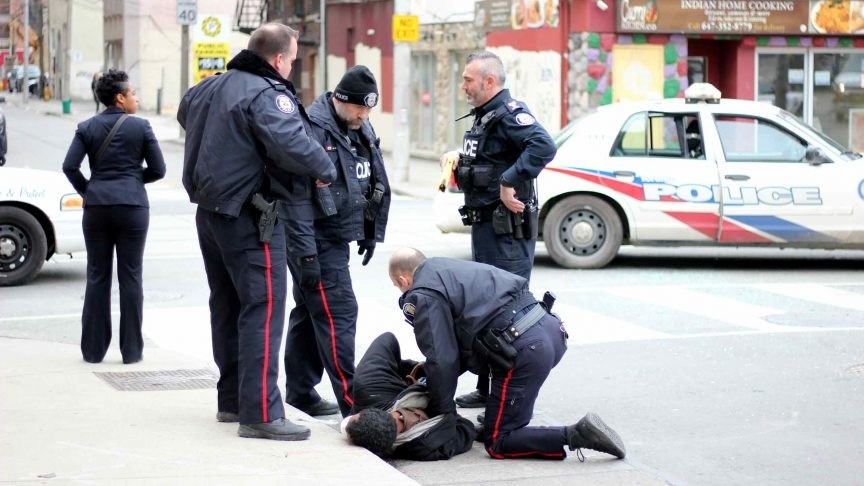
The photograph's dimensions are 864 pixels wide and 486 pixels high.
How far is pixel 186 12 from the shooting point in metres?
36.5

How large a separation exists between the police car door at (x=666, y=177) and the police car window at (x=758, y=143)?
0.24m

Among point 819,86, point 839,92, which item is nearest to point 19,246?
point 819,86

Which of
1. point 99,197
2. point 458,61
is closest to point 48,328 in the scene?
point 99,197

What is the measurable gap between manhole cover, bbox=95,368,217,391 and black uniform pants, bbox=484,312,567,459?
6.99 feet

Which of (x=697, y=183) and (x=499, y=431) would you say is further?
(x=697, y=183)

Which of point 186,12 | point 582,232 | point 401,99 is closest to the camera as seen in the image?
point 582,232

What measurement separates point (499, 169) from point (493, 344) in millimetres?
1649

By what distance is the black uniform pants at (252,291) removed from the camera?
644cm

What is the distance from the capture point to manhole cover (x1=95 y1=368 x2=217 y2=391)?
316 inches

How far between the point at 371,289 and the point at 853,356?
4519 millimetres

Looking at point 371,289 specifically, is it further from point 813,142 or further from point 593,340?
point 813,142

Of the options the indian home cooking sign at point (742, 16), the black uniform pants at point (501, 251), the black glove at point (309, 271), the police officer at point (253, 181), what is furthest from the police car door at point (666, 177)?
the indian home cooking sign at point (742, 16)

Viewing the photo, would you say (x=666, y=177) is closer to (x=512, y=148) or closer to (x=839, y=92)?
(x=512, y=148)

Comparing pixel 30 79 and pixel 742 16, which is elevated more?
pixel 30 79
